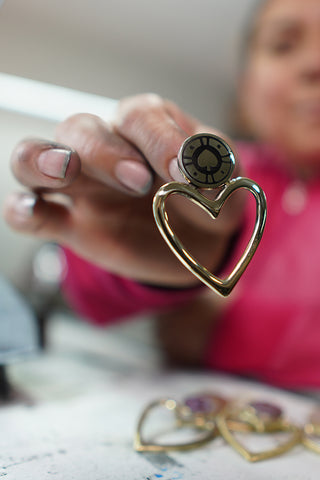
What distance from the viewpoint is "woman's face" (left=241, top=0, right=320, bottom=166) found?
0.64 meters

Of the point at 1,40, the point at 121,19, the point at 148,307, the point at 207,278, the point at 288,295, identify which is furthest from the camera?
the point at 288,295

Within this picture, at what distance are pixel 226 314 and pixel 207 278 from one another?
0.54 metres

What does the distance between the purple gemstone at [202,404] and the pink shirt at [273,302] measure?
7.2 inches

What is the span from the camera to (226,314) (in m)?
0.75

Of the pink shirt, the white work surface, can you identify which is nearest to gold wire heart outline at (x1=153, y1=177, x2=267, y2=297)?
the white work surface

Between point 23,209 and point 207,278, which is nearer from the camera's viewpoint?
point 207,278

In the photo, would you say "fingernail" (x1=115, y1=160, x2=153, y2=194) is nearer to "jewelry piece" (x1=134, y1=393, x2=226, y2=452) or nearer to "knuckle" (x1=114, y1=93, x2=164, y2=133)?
"knuckle" (x1=114, y1=93, x2=164, y2=133)

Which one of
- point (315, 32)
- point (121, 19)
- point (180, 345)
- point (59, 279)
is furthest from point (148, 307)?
point (315, 32)

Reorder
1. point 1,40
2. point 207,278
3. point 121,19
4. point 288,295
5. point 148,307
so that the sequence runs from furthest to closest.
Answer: point 288,295
point 148,307
point 121,19
point 1,40
point 207,278

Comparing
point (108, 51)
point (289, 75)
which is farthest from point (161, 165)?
point (289, 75)

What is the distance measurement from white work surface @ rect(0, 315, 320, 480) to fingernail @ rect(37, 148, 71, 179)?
18 cm

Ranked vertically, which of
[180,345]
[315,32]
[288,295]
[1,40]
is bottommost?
[180,345]

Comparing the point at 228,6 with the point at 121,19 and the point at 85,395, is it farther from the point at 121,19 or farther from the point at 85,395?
the point at 85,395

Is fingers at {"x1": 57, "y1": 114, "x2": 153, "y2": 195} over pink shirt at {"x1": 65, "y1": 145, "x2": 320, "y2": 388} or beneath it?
over
